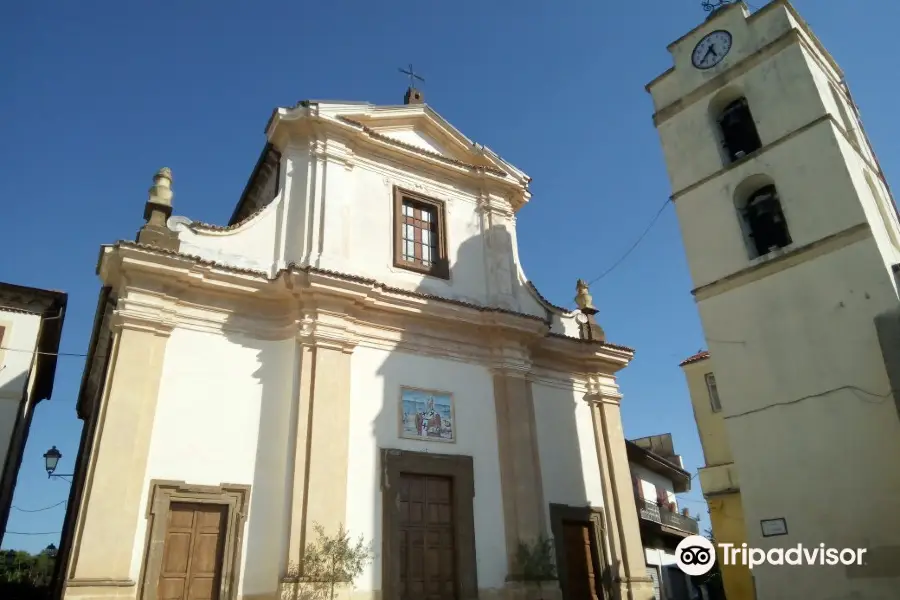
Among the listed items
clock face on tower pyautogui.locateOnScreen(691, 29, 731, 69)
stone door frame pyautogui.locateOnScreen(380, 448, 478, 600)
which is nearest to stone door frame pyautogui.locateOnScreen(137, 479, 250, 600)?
stone door frame pyautogui.locateOnScreen(380, 448, 478, 600)

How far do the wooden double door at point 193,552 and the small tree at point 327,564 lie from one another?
109 cm

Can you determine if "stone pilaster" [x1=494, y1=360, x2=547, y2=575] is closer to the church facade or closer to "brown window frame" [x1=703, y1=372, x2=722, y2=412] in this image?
the church facade

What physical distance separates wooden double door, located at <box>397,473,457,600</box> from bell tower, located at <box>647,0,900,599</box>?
454cm

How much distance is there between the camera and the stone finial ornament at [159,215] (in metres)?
10.1

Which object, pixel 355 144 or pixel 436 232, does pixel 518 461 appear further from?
pixel 355 144

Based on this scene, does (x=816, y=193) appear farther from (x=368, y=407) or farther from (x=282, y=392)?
(x=282, y=392)

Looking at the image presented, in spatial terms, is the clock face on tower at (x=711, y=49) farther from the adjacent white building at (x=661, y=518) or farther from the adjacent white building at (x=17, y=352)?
the adjacent white building at (x=17, y=352)

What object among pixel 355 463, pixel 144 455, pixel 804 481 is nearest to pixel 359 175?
pixel 355 463

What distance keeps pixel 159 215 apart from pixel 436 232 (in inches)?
206

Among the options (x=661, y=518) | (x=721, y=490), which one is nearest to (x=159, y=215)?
(x=721, y=490)

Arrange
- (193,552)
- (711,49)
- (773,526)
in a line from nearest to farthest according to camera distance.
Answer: (193,552) → (773,526) → (711,49)

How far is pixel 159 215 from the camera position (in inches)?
412

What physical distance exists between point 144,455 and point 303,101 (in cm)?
688

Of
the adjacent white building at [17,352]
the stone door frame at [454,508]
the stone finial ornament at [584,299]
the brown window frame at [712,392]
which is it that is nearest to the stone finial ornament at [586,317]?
the stone finial ornament at [584,299]
